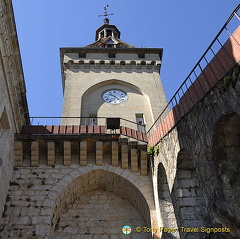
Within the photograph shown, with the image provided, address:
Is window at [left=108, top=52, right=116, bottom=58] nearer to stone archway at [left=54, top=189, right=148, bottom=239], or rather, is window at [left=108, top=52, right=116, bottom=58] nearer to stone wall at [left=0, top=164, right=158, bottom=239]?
stone wall at [left=0, top=164, right=158, bottom=239]

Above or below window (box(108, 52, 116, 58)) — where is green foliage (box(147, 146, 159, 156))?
below

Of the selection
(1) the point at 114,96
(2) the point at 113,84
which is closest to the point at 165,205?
(1) the point at 114,96

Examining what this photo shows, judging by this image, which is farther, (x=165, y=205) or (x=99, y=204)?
(x=99, y=204)

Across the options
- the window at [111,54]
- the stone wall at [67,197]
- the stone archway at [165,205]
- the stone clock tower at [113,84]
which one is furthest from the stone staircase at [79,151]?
the window at [111,54]

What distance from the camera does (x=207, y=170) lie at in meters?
5.63

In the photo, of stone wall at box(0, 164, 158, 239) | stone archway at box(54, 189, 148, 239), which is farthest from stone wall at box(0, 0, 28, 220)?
stone archway at box(54, 189, 148, 239)

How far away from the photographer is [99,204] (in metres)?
9.61

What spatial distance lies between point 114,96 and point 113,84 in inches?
43.0

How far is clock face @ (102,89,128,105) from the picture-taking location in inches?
528

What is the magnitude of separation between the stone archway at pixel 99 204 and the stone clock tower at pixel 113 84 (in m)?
3.22

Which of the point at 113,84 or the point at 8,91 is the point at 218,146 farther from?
the point at 113,84

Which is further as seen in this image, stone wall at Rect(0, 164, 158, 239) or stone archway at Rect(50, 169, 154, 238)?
stone archway at Rect(50, 169, 154, 238)

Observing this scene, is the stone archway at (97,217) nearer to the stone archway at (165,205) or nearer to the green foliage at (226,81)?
the stone archway at (165,205)

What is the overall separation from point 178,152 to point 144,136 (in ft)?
9.40
